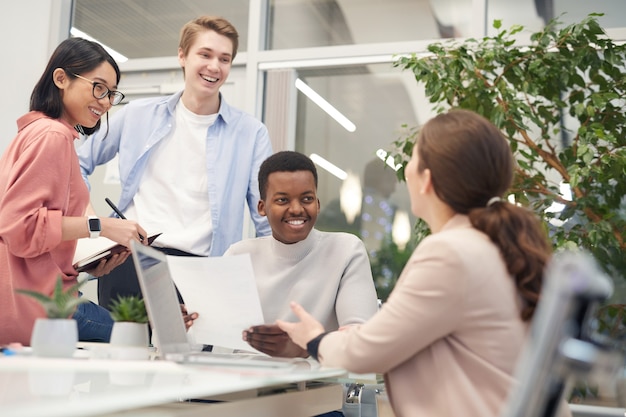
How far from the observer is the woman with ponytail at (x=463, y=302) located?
49.3 inches

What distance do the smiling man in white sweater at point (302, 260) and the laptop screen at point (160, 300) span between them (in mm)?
574

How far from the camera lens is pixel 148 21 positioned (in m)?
5.47

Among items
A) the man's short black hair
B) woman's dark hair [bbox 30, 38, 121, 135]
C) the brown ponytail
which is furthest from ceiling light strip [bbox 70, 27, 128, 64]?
the brown ponytail

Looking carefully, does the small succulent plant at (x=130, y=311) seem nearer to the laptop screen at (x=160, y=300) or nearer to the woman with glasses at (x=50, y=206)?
the laptop screen at (x=160, y=300)

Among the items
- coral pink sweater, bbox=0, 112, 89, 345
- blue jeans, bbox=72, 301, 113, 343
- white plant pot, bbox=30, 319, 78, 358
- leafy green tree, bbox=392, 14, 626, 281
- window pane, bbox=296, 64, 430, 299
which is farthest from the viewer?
window pane, bbox=296, 64, 430, 299

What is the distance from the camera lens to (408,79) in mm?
4773

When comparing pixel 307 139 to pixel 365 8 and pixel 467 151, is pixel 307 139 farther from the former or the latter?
pixel 467 151

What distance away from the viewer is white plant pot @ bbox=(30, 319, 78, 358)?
1426 mm

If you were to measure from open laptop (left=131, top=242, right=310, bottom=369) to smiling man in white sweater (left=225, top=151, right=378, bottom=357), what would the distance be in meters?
0.50

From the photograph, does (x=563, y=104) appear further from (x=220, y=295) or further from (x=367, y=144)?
(x=220, y=295)

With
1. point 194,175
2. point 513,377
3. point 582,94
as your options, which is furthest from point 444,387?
point 582,94

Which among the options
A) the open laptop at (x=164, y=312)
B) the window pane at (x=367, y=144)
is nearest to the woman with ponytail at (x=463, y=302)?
the open laptop at (x=164, y=312)

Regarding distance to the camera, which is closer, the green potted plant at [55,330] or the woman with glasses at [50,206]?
the green potted plant at [55,330]

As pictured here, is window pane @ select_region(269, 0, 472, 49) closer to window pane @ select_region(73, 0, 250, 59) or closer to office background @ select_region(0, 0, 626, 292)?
office background @ select_region(0, 0, 626, 292)
